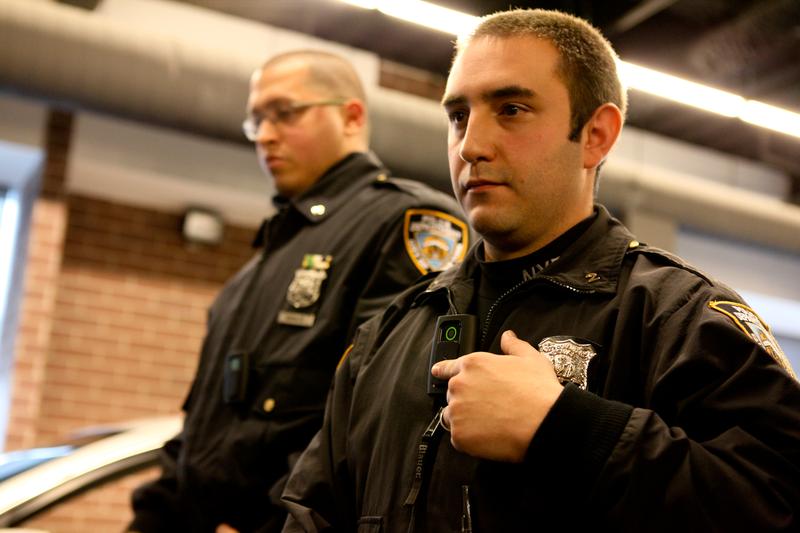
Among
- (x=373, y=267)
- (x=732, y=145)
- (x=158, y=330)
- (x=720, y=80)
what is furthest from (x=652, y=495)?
(x=732, y=145)

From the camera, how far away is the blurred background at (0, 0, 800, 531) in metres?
5.55

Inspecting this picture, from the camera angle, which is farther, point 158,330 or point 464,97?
point 158,330

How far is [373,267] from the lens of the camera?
2434 millimetres

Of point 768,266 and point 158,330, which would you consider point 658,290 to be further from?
point 768,266

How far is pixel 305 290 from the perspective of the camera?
2.44m

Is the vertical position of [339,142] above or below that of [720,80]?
below

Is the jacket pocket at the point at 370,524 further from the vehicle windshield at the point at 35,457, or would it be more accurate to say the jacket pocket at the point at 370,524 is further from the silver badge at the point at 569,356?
the vehicle windshield at the point at 35,457

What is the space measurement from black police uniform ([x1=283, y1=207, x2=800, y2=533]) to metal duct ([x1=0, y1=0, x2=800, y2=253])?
404 cm

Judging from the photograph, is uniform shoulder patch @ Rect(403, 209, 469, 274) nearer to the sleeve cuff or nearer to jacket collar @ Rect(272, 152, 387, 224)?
jacket collar @ Rect(272, 152, 387, 224)

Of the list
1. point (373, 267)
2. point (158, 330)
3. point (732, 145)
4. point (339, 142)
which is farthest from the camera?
point (732, 145)

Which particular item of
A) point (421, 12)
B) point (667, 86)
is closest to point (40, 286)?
point (421, 12)

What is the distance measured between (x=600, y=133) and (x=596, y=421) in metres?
0.63

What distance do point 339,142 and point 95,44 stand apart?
9.99 ft

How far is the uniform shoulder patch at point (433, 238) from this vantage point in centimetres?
242
